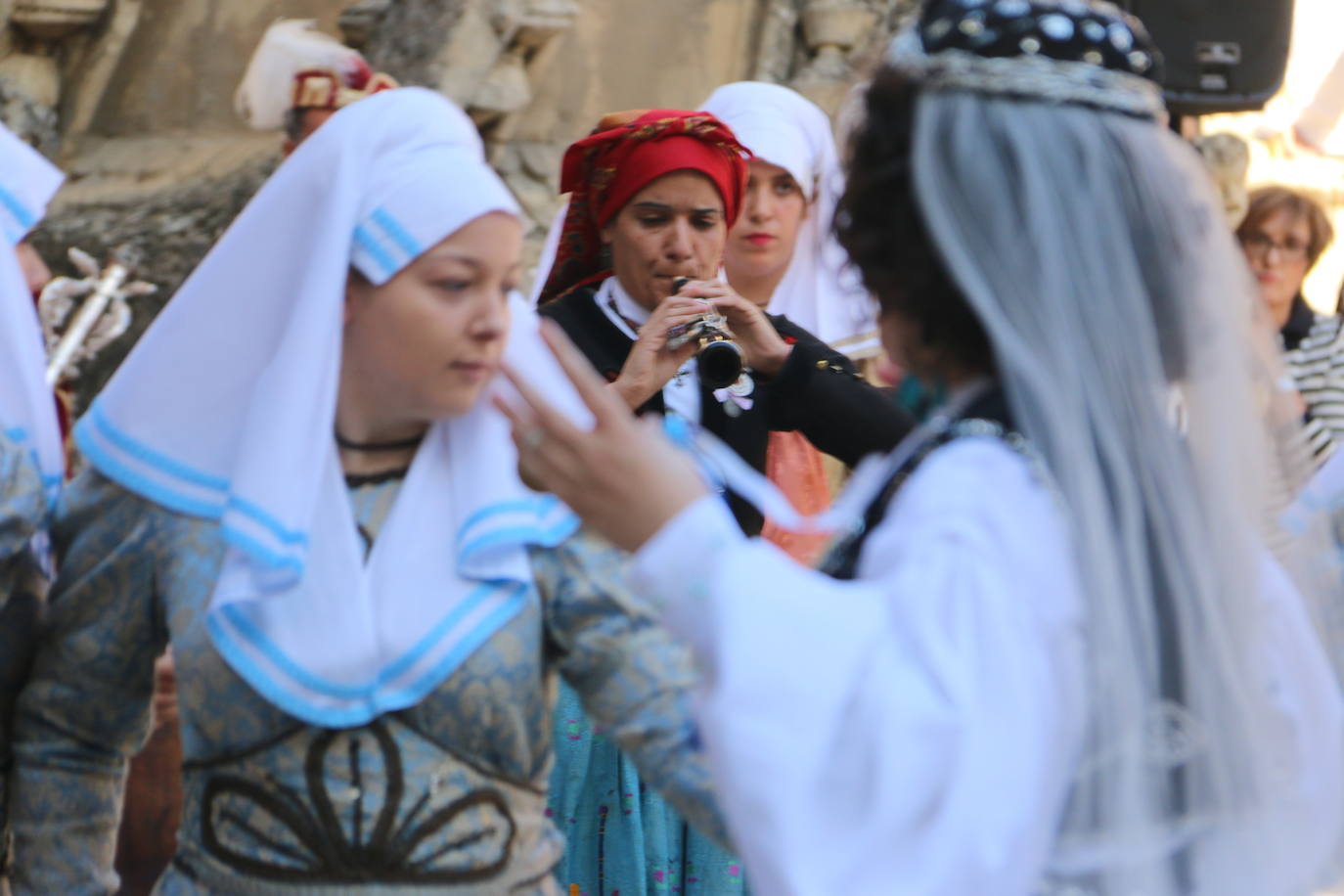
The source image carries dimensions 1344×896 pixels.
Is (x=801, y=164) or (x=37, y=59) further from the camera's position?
(x=37, y=59)

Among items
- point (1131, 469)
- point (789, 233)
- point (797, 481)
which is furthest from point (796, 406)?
point (1131, 469)

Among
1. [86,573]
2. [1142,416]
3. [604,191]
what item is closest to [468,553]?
[86,573]

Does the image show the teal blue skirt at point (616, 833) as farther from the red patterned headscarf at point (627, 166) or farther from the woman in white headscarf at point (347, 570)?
the woman in white headscarf at point (347, 570)

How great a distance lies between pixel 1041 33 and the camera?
179cm

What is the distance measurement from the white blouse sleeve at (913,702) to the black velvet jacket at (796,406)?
1.67m

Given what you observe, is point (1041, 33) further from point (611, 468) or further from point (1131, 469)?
point (611, 468)

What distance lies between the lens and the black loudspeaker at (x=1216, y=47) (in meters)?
6.75

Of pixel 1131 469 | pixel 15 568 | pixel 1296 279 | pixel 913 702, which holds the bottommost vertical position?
pixel 1296 279

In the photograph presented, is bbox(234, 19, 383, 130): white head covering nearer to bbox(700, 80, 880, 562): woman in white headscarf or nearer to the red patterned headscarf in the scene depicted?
bbox(700, 80, 880, 562): woman in white headscarf

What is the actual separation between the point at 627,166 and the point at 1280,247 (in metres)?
2.36

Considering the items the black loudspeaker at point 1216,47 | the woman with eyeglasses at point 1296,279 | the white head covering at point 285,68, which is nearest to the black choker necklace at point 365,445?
the white head covering at point 285,68

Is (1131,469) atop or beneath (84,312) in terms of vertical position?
atop

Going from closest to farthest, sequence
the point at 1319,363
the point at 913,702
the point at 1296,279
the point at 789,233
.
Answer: the point at 913,702 < the point at 789,233 < the point at 1319,363 < the point at 1296,279

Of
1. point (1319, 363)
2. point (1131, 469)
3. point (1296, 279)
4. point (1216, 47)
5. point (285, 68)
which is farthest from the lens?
point (1216, 47)
